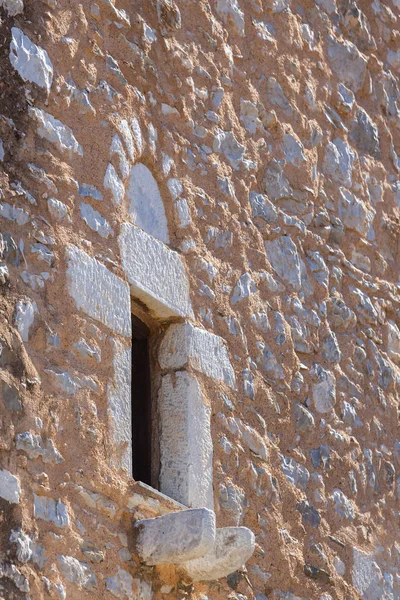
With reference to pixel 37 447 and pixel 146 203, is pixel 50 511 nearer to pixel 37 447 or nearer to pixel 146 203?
pixel 37 447

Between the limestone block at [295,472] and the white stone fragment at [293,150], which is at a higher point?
the white stone fragment at [293,150]

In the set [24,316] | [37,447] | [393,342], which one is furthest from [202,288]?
[393,342]

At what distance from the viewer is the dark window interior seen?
4723 mm

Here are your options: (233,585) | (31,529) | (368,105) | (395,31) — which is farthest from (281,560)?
(395,31)

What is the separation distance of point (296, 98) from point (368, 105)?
2.32 feet

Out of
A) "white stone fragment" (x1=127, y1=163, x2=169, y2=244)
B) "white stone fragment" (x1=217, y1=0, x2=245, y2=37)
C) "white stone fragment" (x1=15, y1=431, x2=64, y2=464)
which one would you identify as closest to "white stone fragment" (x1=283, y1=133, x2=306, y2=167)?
"white stone fragment" (x1=217, y1=0, x2=245, y2=37)

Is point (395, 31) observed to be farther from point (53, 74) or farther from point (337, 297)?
point (53, 74)

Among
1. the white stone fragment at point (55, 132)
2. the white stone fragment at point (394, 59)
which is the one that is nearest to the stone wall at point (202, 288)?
the white stone fragment at point (55, 132)

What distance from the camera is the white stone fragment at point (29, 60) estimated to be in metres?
4.35

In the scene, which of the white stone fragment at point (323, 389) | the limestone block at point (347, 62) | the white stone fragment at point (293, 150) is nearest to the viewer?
the white stone fragment at point (323, 389)

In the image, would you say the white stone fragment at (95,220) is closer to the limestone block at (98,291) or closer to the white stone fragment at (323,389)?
the limestone block at (98,291)

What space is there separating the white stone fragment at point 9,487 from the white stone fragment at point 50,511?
87 mm

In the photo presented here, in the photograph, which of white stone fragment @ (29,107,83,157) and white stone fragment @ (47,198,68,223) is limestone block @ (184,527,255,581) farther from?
white stone fragment @ (29,107,83,157)

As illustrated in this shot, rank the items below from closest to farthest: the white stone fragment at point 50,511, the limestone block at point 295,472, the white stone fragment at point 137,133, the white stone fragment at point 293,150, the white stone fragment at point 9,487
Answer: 1. the white stone fragment at point 9,487
2. the white stone fragment at point 50,511
3. the white stone fragment at point 137,133
4. the limestone block at point 295,472
5. the white stone fragment at point 293,150
